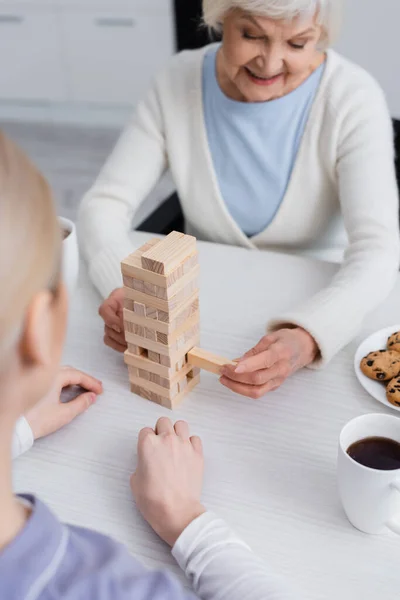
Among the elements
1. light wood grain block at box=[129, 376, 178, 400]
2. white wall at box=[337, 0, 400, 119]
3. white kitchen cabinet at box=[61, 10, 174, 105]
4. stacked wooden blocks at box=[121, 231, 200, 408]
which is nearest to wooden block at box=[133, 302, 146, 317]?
stacked wooden blocks at box=[121, 231, 200, 408]

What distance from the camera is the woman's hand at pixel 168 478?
791mm

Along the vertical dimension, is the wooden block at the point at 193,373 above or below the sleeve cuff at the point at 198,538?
below

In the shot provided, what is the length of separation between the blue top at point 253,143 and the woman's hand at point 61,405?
0.61 meters

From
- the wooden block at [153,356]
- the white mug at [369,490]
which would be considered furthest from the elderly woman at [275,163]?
the white mug at [369,490]

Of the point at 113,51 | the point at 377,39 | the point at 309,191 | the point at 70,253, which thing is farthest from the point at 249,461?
the point at 113,51

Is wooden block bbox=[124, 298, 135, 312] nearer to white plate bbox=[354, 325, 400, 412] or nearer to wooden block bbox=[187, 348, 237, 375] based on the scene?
wooden block bbox=[187, 348, 237, 375]

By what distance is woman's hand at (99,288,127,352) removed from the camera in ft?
3.51

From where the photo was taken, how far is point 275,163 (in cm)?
143

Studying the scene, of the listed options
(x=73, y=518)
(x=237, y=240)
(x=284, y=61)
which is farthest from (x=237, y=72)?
(x=73, y=518)

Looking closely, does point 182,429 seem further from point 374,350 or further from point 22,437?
point 374,350

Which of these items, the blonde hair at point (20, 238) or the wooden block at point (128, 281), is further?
the wooden block at point (128, 281)

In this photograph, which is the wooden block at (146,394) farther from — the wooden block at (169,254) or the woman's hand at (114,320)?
the wooden block at (169,254)

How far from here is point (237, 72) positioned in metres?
1.33

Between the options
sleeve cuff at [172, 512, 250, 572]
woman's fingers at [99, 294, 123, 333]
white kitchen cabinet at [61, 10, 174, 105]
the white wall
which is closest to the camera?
sleeve cuff at [172, 512, 250, 572]
